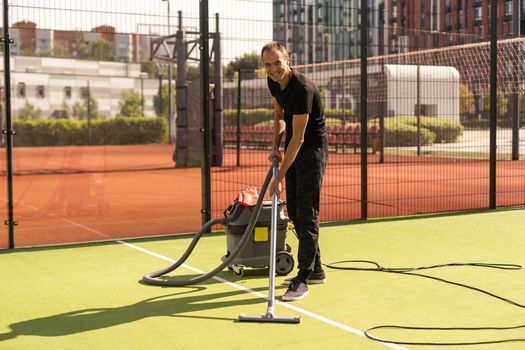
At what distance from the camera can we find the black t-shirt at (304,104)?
6.19m

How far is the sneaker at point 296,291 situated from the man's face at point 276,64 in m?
1.65

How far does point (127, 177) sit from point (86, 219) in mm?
8918

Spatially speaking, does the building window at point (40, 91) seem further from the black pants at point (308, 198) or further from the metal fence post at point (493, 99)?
the black pants at point (308, 198)

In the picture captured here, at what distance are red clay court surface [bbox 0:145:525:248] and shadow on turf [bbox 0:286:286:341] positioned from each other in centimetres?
357

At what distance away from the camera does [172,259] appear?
8.25 m

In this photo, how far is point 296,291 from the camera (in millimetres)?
6297

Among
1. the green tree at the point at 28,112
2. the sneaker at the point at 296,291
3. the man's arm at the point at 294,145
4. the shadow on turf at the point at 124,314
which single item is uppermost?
the green tree at the point at 28,112

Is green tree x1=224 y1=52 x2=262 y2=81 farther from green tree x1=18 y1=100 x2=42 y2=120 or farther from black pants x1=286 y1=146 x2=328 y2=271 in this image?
green tree x1=18 y1=100 x2=42 y2=120

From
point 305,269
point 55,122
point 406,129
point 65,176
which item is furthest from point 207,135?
point 55,122

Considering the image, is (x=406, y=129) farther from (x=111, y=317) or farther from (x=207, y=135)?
(x=111, y=317)

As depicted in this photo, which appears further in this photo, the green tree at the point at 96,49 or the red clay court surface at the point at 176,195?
the green tree at the point at 96,49

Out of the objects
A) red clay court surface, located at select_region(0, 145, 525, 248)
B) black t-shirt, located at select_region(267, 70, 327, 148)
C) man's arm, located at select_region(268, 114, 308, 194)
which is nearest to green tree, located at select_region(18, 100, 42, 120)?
red clay court surface, located at select_region(0, 145, 525, 248)

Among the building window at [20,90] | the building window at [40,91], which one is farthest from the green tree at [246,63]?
the building window at [40,91]

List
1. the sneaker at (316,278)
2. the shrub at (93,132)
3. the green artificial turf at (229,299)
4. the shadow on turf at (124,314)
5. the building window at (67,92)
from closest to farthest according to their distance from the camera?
the green artificial turf at (229,299)
the shadow on turf at (124,314)
the sneaker at (316,278)
the shrub at (93,132)
the building window at (67,92)
